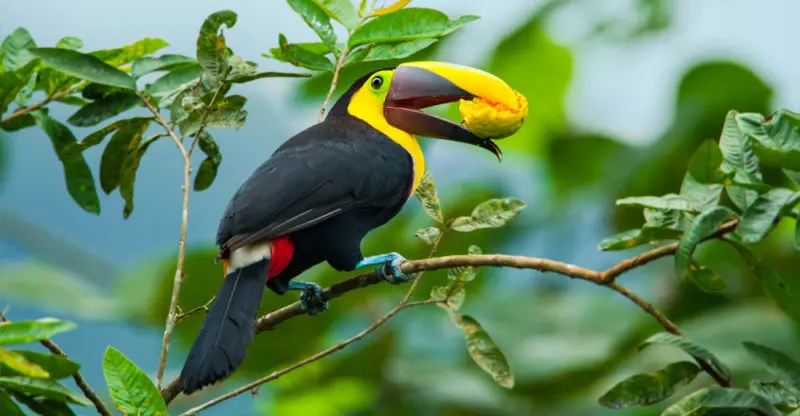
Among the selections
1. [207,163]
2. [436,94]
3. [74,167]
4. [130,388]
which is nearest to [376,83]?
[436,94]

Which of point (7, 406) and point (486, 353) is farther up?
point (7, 406)

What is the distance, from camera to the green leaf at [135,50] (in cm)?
191

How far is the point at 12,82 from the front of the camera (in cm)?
179

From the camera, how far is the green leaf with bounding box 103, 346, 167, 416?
1.32 meters

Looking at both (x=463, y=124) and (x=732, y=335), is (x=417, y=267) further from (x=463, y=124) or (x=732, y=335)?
(x=732, y=335)

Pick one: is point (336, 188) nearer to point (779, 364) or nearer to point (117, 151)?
point (117, 151)

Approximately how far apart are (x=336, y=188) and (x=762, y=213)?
2.42 ft

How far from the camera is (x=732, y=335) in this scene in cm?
340

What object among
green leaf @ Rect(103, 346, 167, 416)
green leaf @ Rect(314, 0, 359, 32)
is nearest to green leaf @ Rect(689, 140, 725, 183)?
green leaf @ Rect(314, 0, 359, 32)

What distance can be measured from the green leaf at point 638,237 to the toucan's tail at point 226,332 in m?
0.55

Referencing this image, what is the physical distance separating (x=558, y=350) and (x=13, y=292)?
2.39m

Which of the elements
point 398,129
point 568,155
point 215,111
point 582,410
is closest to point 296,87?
point 568,155

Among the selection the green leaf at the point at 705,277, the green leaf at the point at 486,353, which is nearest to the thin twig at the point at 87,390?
the green leaf at the point at 486,353

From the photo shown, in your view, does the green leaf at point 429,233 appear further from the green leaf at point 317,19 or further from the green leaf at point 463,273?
the green leaf at point 317,19
